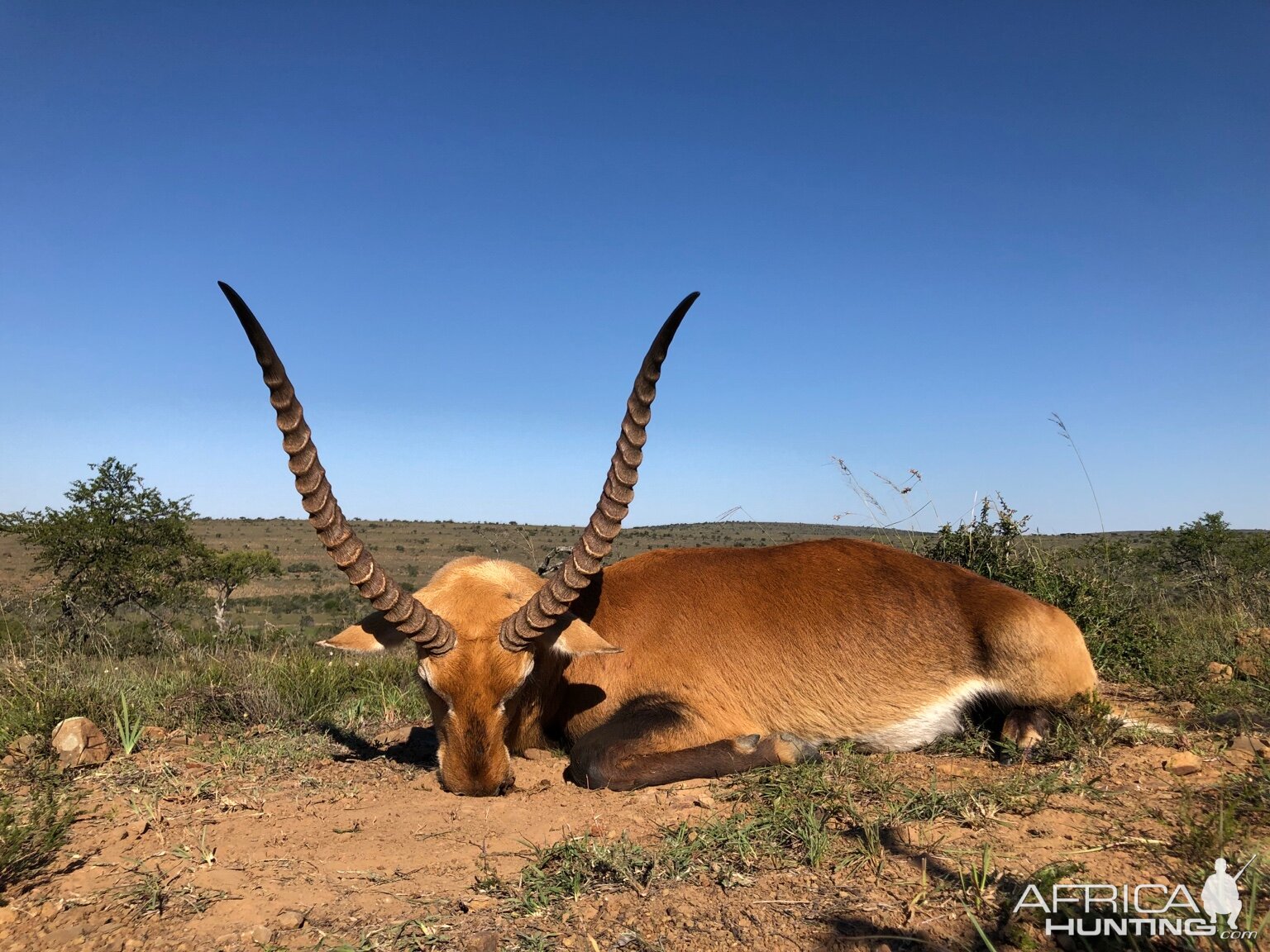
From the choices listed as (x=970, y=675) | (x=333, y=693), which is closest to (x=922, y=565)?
(x=970, y=675)

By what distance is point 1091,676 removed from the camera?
4.78 m

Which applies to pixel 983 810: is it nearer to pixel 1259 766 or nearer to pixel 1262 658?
pixel 1259 766

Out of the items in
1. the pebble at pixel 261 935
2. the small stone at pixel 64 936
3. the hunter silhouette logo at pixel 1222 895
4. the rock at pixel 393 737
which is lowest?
the rock at pixel 393 737

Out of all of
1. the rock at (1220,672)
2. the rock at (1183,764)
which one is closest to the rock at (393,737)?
the rock at (1183,764)

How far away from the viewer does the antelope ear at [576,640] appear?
4789mm

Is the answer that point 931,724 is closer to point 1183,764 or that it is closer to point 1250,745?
point 1183,764

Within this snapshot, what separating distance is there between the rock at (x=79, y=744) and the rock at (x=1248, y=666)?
8015 mm

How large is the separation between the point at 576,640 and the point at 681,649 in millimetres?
707

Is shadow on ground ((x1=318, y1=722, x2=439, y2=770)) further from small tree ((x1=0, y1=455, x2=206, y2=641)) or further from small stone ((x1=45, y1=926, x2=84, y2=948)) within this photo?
small tree ((x1=0, y1=455, x2=206, y2=641))

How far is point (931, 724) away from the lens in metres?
4.89

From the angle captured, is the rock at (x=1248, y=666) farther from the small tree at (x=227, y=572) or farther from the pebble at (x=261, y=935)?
the small tree at (x=227, y=572)

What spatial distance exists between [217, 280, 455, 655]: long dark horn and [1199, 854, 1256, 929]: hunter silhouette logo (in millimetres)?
3495

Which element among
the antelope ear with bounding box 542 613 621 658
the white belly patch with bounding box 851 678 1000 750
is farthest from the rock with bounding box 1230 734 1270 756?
the antelope ear with bounding box 542 613 621 658

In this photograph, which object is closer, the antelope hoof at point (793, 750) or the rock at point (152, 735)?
the antelope hoof at point (793, 750)
